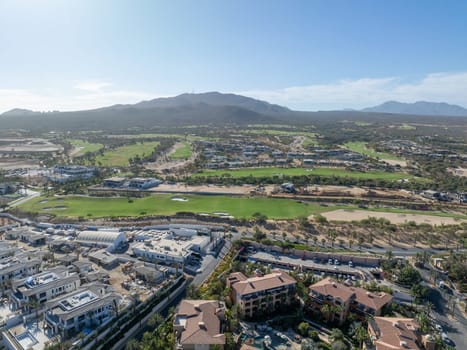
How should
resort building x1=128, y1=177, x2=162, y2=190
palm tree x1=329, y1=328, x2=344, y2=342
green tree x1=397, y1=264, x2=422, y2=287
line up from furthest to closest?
resort building x1=128, y1=177, x2=162, y2=190
green tree x1=397, y1=264, x2=422, y2=287
palm tree x1=329, y1=328, x2=344, y2=342

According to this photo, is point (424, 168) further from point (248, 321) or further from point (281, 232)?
point (248, 321)

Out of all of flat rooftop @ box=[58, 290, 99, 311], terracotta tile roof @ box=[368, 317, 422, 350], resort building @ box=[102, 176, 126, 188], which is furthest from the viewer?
resort building @ box=[102, 176, 126, 188]

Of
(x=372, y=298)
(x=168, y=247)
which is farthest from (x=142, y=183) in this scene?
(x=372, y=298)

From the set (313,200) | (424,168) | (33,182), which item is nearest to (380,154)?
(424,168)

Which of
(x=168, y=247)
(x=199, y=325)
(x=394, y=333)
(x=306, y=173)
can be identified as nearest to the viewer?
(x=394, y=333)

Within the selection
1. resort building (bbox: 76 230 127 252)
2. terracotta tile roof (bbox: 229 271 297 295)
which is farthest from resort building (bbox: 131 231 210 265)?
terracotta tile roof (bbox: 229 271 297 295)

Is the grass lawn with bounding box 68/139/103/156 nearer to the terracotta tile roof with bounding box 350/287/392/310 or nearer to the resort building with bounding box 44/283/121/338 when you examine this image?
the resort building with bounding box 44/283/121/338

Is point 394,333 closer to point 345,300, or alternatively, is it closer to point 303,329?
point 345,300
